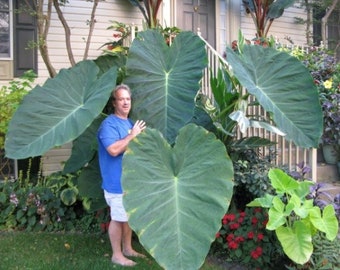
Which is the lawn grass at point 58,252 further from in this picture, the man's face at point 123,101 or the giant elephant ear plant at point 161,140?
the man's face at point 123,101

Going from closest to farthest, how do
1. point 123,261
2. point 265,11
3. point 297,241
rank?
point 297,241, point 123,261, point 265,11

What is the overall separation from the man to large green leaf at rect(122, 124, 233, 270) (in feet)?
1.51

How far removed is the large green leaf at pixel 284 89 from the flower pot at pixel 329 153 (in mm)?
2586

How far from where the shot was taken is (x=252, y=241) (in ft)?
13.1

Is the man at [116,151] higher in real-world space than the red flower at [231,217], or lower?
higher

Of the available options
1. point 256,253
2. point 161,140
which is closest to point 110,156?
point 161,140

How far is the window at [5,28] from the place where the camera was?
260 inches

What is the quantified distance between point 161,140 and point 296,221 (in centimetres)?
124

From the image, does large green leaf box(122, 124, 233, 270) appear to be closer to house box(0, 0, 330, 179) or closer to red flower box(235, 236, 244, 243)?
red flower box(235, 236, 244, 243)

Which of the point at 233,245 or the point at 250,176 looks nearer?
the point at 233,245

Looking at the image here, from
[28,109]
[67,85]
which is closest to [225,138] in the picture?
[67,85]

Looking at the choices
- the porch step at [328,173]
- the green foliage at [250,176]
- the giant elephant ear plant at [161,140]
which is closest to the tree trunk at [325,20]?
the porch step at [328,173]

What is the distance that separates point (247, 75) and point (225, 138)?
0.92 meters

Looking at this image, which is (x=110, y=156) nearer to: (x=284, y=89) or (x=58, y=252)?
(x=58, y=252)
